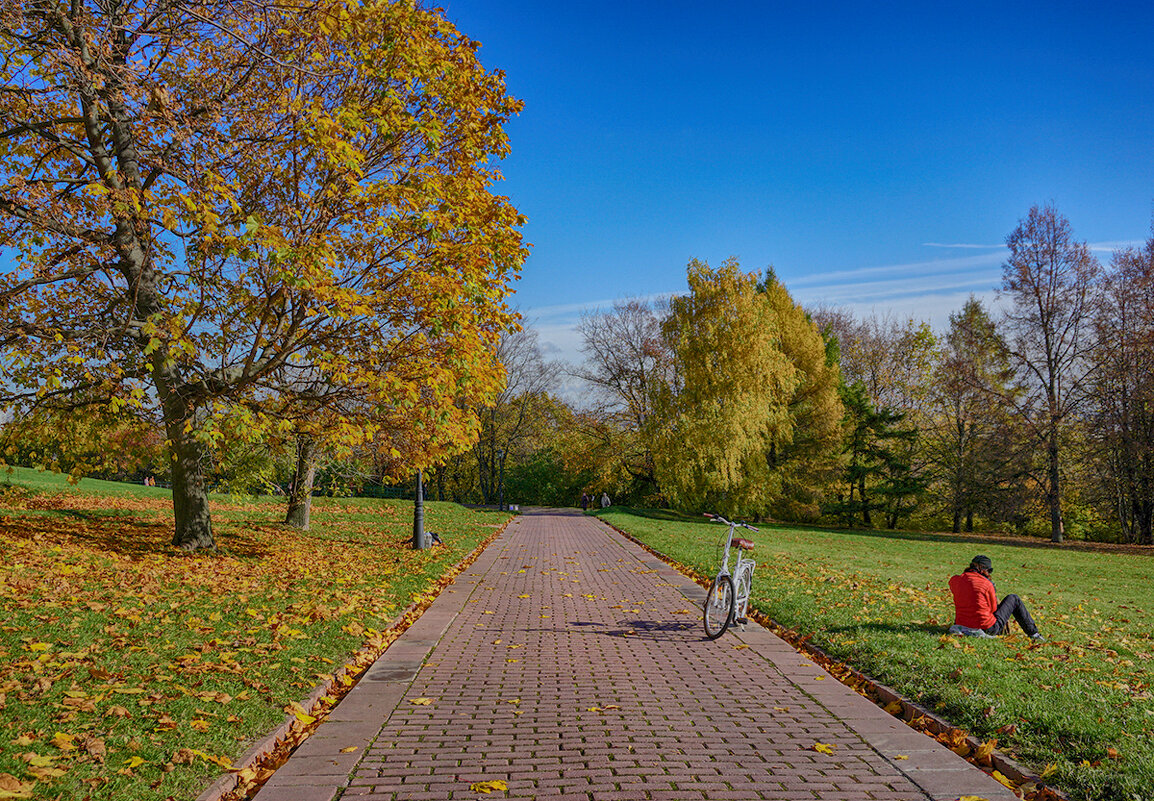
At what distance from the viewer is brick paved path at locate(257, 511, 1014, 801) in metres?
3.79

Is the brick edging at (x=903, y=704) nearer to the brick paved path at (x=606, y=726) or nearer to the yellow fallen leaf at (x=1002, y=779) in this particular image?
the yellow fallen leaf at (x=1002, y=779)

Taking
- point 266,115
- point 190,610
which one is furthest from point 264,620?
point 266,115

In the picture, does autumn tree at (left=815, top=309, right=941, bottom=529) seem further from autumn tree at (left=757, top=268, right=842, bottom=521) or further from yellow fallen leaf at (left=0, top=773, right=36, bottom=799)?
yellow fallen leaf at (left=0, top=773, right=36, bottom=799)

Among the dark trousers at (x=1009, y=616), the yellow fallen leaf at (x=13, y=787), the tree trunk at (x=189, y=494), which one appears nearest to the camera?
the yellow fallen leaf at (x=13, y=787)

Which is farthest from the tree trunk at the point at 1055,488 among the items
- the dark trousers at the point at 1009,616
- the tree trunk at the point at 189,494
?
the tree trunk at the point at 189,494

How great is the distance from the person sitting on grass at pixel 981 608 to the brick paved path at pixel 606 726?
2147 mm

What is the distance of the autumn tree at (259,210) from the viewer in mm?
8516

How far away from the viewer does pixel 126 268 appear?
9898 mm

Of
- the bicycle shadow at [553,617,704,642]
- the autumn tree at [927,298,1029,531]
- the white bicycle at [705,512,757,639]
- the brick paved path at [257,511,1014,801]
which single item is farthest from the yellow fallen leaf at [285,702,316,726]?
the autumn tree at [927,298,1029,531]

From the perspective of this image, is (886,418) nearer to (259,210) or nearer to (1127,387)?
(1127,387)

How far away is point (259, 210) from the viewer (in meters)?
10.2

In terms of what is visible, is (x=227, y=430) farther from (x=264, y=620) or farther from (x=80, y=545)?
(x=264, y=620)

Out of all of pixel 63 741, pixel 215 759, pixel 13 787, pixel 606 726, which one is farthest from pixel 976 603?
pixel 13 787

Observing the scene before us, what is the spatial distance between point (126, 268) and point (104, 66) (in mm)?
3265
